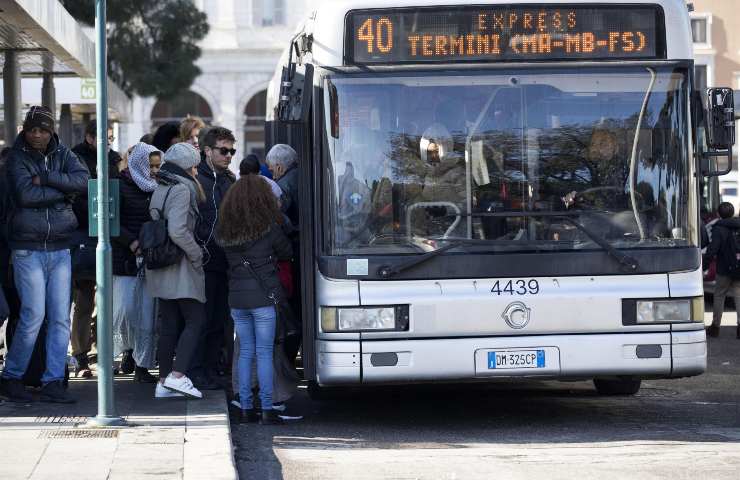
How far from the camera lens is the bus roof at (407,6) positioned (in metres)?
9.71

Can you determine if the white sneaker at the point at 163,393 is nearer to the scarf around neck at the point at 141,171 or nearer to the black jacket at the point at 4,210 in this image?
the black jacket at the point at 4,210

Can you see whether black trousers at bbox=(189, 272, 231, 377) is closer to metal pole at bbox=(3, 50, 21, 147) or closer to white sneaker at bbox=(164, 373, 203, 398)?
white sneaker at bbox=(164, 373, 203, 398)

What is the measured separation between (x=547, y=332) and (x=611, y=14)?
2.08 m

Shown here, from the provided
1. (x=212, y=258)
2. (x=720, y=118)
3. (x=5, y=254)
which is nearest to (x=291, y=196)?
(x=212, y=258)

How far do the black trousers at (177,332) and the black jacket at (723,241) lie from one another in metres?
8.37

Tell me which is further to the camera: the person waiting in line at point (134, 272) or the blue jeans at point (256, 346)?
the person waiting in line at point (134, 272)

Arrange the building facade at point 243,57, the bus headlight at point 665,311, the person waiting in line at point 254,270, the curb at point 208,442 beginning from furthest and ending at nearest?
1. the building facade at point 243,57
2. the person waiting in line at point 254,270
3. the bus headlight at point 665,311
4. the curb at point 208,442

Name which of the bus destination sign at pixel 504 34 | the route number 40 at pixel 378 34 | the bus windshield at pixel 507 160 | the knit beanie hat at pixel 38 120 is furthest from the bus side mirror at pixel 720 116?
the knit beanie hat at pixel 38 120

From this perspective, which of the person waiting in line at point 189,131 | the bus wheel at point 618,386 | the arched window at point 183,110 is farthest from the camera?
the arched window at point 183,110

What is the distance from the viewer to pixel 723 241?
57.6ft

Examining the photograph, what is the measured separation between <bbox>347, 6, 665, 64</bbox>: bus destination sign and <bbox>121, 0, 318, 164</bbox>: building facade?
58.4 meters

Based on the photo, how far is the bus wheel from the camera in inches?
463

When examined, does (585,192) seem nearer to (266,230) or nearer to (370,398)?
(266,230)

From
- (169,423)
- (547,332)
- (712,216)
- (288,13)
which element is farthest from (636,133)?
(288,13)
